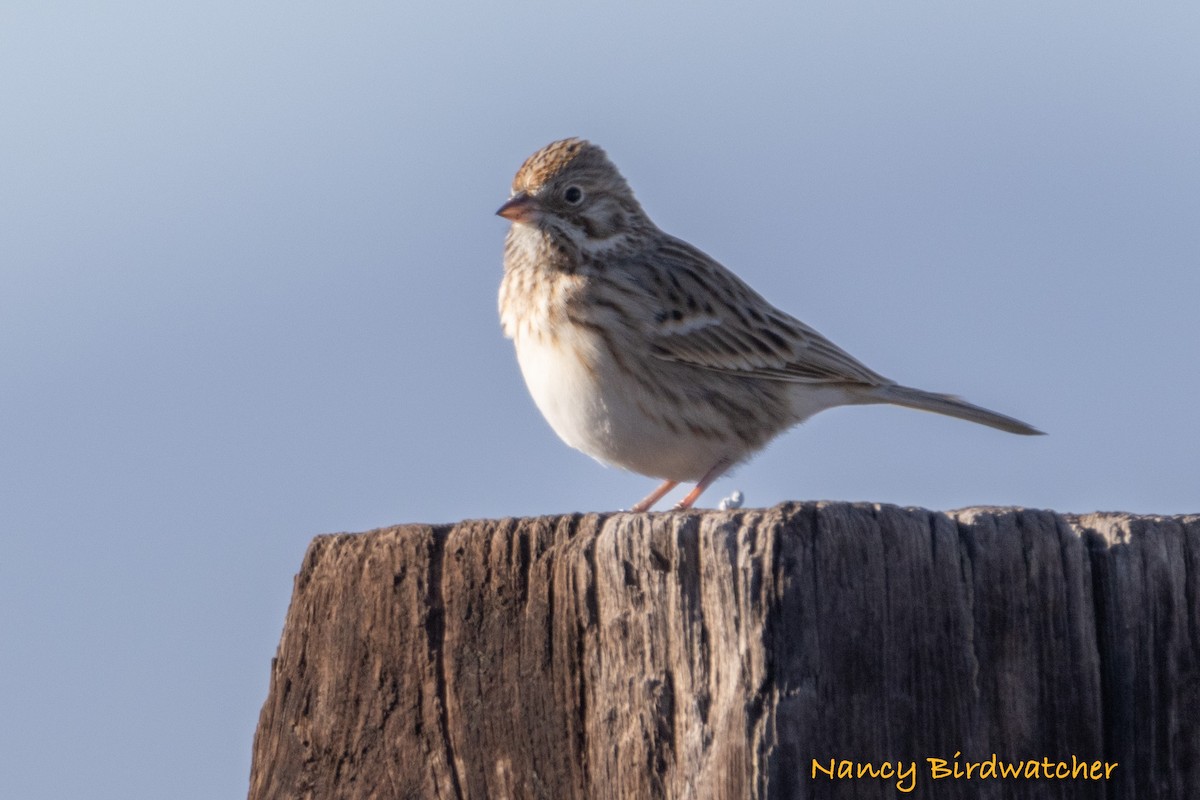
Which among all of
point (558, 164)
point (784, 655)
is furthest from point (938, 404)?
point (784, 655)

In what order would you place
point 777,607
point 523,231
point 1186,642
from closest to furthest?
point 777,607 → point 1186,642 → point 523,231

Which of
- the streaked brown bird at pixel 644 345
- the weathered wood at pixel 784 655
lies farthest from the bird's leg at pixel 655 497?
the weathered wood at pixel 784 655

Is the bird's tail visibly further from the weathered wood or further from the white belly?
the weathered wood

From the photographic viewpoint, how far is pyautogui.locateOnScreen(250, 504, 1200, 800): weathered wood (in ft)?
10.9

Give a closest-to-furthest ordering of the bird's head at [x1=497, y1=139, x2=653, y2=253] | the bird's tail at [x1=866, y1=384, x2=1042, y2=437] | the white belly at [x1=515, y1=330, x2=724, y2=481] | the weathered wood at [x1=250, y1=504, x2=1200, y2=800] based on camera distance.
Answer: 1. the weathered wood at [x1=250, y1=504, x2=1200, y2=800]
2. the white belly at [x1=515, y1=330, x2=724, y2=481]
3. the bird's head at [x1=497, y1=139, x2=653, y2=253]
4. the bird's tail at [x1=866, y1=384, x2=1042, y2=437]

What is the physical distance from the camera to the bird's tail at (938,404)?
8.61 m

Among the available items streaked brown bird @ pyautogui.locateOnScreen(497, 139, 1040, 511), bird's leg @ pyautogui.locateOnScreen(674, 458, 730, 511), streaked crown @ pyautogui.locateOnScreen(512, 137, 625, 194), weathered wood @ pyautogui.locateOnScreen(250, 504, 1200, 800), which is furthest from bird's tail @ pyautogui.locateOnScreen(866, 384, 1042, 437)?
weathered wood @ pyautogui.locateOnScreen(250, 504, 1200, 800)

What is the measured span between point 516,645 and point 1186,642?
5.33ft

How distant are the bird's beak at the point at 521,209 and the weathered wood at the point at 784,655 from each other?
158 inches

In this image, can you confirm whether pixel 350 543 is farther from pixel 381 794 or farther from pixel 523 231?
pixel 523 231

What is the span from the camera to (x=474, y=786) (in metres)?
3.79

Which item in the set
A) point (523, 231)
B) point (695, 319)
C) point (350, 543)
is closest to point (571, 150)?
point (523, 231)

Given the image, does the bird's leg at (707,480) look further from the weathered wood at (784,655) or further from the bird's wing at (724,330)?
the weathered wood at (784,655)

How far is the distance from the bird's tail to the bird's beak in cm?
232
